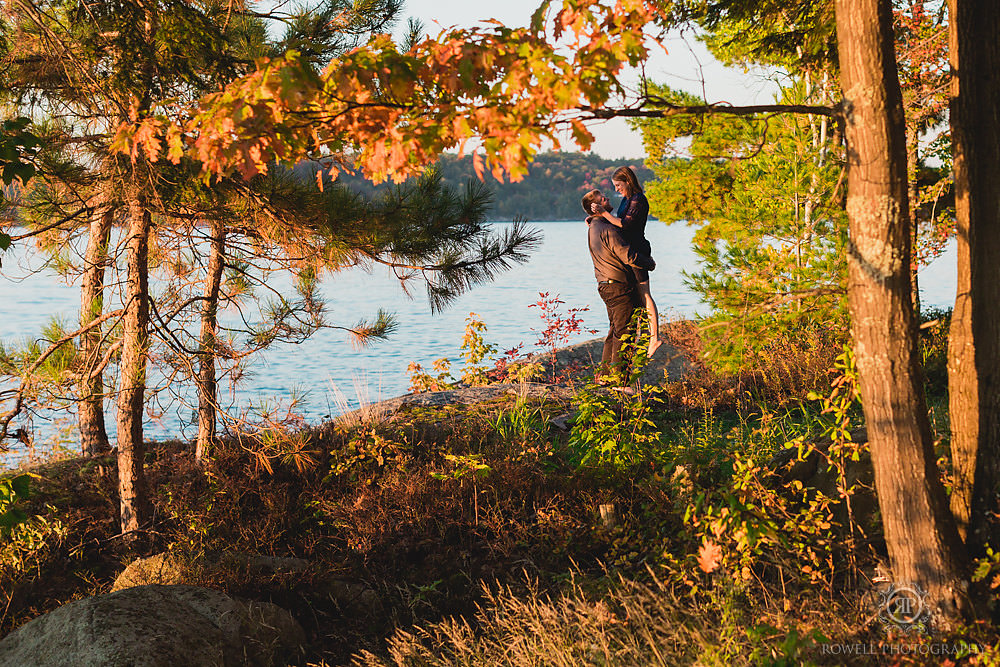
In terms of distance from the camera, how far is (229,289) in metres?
8.04

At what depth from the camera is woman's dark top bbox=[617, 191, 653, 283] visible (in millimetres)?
7797

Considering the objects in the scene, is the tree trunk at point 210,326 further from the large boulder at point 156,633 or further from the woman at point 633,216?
the woman at point 633,216

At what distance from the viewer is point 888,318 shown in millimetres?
3436

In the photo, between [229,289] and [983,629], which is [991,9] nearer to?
[983,629]

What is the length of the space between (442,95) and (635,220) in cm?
451

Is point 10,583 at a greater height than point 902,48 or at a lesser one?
lesser

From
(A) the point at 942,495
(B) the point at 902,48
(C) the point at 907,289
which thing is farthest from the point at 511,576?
(B) the point at 902,48

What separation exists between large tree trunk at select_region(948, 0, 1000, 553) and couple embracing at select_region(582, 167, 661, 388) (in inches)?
155

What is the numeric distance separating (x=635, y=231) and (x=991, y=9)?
14.2ft

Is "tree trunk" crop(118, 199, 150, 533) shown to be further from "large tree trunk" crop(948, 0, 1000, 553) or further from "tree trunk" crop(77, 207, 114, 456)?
"large tree trunk" crop(948, 0, 1000, 553)

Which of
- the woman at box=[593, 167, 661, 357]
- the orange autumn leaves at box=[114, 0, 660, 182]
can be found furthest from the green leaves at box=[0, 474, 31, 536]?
the woman at box=[593, 167, 661, 357]

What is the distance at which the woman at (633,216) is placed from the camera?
306 inches

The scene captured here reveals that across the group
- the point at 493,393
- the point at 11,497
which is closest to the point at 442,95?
the point at 11,497

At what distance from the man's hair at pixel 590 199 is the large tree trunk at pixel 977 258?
4.33m
